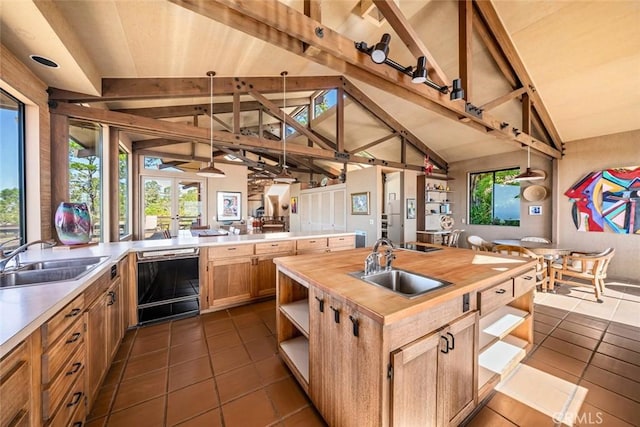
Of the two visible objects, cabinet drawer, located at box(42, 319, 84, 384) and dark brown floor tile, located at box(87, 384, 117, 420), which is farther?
dark brown floor tile, located at box(87, 384, 117, 420)

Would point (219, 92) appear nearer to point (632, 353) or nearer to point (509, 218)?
point (632, 353)

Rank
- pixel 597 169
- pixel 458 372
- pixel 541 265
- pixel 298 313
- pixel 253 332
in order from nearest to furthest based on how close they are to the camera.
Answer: pixel 458 372, pixel 298 313, pixel 253 332, pixel 541 265, pixel 597 169

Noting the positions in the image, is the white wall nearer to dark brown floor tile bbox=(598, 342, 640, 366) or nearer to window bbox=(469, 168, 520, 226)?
window bbox=(469, 168, 520, 226)

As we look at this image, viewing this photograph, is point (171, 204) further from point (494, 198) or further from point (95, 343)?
point (494, 198)

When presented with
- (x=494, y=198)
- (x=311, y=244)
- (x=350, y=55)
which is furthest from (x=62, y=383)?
(x=494, y=198)

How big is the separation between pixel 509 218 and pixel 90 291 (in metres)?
→ 7.73

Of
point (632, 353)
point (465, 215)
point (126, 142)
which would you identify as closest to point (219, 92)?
point (126, 142)

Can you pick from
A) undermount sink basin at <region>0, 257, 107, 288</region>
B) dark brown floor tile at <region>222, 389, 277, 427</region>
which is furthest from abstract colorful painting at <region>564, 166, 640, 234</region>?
undermount sink basin at <region>0, 257, 107, 288</region>

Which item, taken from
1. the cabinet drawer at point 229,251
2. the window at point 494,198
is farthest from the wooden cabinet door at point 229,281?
the window at point 494,198

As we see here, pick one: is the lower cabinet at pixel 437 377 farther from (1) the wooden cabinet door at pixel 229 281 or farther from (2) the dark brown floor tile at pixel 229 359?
(1) the wooden cabinet door at pixel 229 281

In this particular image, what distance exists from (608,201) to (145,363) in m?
→ 7.57

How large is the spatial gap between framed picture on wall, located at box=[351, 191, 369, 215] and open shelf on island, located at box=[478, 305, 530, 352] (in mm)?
3967

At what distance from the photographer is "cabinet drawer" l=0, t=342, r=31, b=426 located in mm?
793

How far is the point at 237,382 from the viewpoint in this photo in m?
1.88
